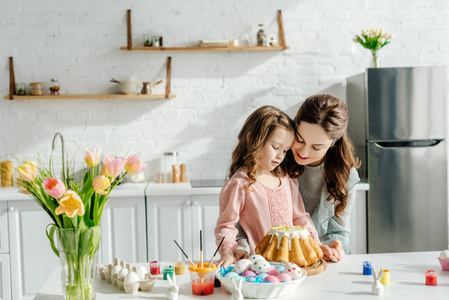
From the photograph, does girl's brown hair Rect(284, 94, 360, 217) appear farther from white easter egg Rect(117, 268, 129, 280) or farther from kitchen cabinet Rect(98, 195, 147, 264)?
kitchen cabinet Rect(98, 195, 147, 264)

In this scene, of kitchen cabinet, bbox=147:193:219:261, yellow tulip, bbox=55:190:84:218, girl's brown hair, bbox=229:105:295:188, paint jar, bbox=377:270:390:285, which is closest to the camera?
yellow tulip, bbox=55:190:84:218

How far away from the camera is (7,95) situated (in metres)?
4.21

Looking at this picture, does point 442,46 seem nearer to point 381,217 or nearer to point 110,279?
point 381,217

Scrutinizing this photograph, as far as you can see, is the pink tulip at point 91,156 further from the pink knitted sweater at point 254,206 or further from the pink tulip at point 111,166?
the pink knitted sweater at point 254,206

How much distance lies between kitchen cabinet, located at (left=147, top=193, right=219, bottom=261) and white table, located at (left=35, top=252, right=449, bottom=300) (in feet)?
6.18

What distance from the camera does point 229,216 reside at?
204cm

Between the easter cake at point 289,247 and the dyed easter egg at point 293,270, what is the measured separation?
92 mm

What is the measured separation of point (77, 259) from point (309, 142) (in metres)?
1.02

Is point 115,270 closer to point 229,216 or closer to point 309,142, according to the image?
point 229,216

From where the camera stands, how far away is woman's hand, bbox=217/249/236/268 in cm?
183

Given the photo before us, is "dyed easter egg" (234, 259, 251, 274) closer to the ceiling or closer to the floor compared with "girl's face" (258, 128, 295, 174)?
closer to the floor

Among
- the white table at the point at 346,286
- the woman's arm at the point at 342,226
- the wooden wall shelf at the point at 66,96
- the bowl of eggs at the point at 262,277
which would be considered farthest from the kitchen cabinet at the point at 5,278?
the bowl of eggs at the point at 262,277

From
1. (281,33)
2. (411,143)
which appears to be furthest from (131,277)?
(281,33)

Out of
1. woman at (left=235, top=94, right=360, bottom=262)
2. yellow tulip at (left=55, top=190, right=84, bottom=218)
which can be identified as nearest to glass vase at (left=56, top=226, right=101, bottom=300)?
yellow tulip at (left=55, top=190, right=84, bottom=218)
